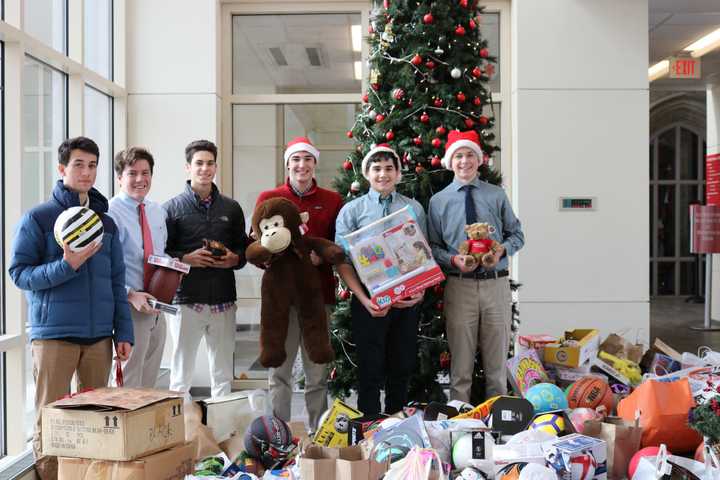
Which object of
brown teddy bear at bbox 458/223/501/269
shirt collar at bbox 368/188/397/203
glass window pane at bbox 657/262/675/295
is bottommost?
glass window pane at bbox 657/262/675/295

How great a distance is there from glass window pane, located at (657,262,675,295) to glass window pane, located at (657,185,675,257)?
0.25m

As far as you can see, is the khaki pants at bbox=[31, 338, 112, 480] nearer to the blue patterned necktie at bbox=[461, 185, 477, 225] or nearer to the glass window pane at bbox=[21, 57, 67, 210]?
the glass window pane at bbox=[21, 57, 67, 210]

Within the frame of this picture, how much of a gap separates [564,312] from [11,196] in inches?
177

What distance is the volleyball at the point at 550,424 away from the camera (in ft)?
10.8

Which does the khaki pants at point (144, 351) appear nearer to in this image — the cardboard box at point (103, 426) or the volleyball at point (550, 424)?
the cardboard box at point (103, 426)

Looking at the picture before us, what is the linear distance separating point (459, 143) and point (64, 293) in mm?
2283

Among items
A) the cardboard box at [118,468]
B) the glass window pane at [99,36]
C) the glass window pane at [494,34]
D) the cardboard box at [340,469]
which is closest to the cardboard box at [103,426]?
the cardboard box at [118,468]

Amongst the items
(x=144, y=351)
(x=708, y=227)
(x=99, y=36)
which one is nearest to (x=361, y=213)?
(x=144, y=351)

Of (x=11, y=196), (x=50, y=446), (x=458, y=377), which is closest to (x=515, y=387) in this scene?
(x=458, y=377)

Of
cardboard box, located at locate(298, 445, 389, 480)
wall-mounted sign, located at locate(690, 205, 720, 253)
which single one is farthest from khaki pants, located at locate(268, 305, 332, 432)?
wall-mounted sign, located at locate(690, 205, 720, 253)

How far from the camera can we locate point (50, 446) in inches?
109

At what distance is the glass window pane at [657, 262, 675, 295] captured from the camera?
50.2 ft

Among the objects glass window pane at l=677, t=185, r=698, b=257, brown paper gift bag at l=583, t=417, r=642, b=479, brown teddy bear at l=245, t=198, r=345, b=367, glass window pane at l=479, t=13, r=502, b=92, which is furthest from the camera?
glass window pane at l=677, t=185, r=698, b=257

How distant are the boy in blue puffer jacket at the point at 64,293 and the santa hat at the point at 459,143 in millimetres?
1993
